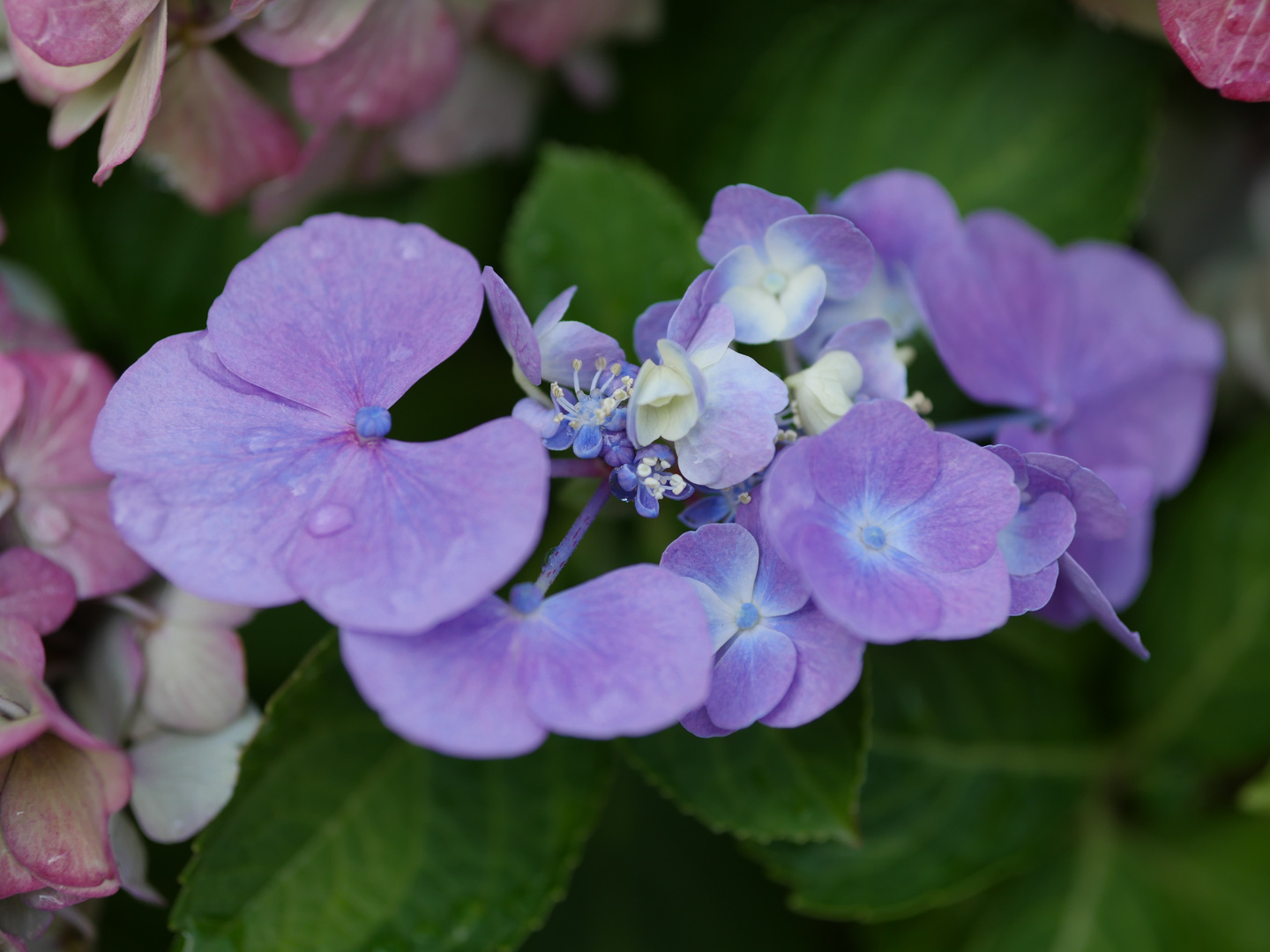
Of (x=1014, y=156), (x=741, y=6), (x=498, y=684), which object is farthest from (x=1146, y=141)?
(x=498, y=684)

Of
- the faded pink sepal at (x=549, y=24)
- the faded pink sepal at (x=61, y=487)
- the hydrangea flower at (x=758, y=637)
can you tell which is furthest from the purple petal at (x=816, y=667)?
the faded pink sepal at (x=549, y=24)

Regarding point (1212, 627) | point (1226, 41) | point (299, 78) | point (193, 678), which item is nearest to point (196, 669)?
point (193, 678)

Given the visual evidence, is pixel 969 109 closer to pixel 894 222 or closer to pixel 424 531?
pixel 894 222

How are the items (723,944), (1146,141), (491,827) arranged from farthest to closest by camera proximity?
(723,944) → (1146,141) → (491,827)

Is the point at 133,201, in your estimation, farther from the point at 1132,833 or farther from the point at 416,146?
the point at 1132,833

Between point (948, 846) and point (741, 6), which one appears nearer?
point (948, 846)
